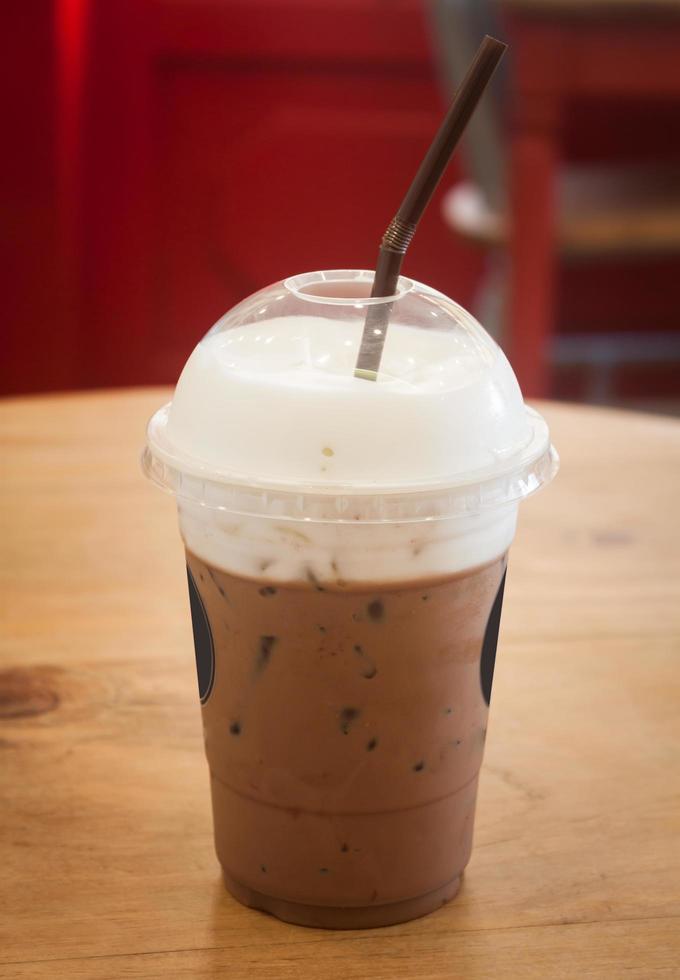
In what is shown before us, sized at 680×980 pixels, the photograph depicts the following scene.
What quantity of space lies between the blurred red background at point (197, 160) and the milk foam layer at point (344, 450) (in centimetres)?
281

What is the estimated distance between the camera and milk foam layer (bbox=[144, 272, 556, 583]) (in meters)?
0.56

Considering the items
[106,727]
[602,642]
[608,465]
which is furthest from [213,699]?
[608,465]

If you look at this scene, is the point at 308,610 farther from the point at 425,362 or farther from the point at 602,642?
the point at 602,642

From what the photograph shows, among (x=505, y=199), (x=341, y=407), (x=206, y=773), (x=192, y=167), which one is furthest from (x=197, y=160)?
(x=341, y=407)

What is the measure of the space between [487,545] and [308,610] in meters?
0.10

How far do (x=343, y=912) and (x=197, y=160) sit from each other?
310cm

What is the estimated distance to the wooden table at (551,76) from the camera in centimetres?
213

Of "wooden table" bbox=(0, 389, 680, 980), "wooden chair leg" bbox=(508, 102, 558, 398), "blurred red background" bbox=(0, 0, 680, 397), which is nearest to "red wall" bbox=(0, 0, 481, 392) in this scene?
"blurred red background" bbox=(0, 0, 680, 397)

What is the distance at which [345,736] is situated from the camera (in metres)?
0.61

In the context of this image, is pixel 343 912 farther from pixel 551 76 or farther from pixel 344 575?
pixel 551 76

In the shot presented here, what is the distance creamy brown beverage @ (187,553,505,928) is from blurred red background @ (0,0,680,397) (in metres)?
2.86

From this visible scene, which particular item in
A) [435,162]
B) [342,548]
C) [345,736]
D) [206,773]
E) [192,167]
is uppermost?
[435,162]

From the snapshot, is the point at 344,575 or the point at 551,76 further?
the point at 551,76

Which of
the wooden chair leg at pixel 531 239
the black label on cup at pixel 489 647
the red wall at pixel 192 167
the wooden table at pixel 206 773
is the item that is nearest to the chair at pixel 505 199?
the wooden chair leg at pixel 531 239
